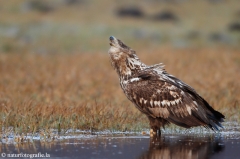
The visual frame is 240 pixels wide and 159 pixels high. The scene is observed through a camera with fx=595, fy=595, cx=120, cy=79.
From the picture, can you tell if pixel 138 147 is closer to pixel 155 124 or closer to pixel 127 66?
pixel 155 124

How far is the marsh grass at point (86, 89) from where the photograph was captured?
11133mm

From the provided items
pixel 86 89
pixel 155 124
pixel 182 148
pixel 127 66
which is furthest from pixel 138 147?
pixel 86 89

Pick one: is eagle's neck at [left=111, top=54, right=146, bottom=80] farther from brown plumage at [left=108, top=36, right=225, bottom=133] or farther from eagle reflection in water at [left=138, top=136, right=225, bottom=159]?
eagle reflection in water at [left=138, top=136, right=225, bottom=159]

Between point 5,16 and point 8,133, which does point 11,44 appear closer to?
point 5,16

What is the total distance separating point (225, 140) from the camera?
10125 millimetres

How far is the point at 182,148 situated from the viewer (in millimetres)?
9305

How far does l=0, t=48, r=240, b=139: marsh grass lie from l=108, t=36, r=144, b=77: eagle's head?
109 centimetres

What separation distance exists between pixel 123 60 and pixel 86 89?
251 inches

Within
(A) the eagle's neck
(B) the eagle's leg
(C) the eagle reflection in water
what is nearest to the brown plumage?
(B) the eagle's leg

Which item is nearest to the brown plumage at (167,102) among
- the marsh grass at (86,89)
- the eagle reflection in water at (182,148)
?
the eagle reflection in water at (182,148)

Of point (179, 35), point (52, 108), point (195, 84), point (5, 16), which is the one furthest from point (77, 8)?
point (52, 108)

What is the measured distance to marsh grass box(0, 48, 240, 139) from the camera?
36.5ft

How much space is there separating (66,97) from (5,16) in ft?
92.6

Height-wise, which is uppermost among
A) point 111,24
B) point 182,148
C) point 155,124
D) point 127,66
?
point 111,24
